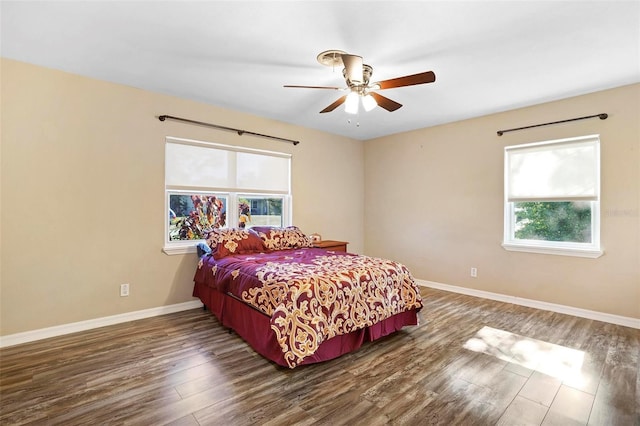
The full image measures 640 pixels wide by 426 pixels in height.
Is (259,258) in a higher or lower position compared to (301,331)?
higher

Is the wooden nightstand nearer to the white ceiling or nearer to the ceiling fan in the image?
the white ceiling

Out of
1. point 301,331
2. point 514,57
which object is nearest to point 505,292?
point 514,57

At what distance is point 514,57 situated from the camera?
266cm

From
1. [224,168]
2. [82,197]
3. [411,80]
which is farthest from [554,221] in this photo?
[82,197]

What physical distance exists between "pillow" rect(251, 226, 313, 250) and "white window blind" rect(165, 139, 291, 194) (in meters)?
0.72

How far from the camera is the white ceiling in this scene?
2.05 metres

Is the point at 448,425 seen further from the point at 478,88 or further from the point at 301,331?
the point at 478,88

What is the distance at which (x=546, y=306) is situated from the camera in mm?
3732

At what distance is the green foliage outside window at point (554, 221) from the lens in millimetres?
3598

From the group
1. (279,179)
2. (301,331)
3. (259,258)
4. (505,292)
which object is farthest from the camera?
(279,179)

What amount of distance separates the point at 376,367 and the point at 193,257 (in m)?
2.53

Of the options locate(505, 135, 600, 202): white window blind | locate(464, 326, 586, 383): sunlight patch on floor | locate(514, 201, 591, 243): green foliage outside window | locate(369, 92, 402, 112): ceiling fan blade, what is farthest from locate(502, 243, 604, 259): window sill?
locate(369, 92, 402, 112): ceiling fan blade

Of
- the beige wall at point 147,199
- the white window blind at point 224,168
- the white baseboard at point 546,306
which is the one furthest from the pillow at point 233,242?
the white baseboard at point 546,306

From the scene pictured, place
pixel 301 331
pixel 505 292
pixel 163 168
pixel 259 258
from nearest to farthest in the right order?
pixel 301 331
pixel 259 258
pixel 163 168
pixel 505 292
